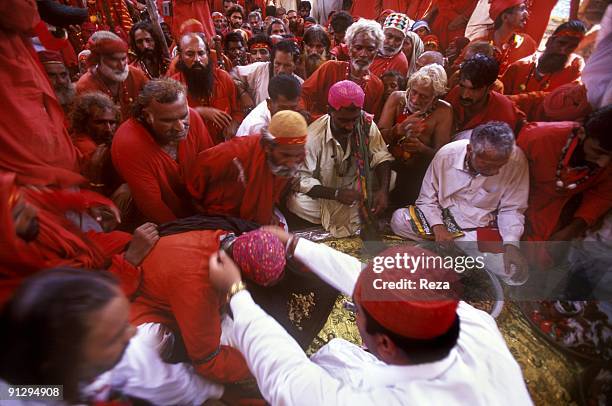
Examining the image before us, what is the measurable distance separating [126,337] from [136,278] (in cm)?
19

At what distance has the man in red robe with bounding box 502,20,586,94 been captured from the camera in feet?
3.04

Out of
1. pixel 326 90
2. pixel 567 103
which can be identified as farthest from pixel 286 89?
pixel 567 103

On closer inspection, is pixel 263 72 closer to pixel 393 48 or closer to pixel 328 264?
pixel 393 48

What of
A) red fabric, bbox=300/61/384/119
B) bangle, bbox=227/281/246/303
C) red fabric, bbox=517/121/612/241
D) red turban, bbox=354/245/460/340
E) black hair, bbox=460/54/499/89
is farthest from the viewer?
red fabric, bbox=300/61/384/119

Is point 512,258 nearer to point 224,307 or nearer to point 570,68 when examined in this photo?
point 570,68

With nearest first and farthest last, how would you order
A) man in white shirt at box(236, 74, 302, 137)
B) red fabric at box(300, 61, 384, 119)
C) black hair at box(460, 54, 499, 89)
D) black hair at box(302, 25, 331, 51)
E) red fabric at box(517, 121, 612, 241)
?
red fabric at box(517, 121, 612, 241) → black hair at box(460, 54, 499, 89) → man in white shirt at box(236, 74, 302, 137) → red fabric at box(300, 61, 384, 119) → black hair at box(302, 25, 331, 51)

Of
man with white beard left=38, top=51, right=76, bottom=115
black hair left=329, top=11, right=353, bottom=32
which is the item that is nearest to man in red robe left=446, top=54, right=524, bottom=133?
man with white beard left=38, top=51, right=76, bottom=115

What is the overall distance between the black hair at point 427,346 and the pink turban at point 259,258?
0.29 m

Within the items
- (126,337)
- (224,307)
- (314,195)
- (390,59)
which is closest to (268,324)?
(224,307)

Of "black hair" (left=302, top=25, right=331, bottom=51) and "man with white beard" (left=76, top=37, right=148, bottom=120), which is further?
"black hair" (left=302, top=25, right=331, bottom=51)

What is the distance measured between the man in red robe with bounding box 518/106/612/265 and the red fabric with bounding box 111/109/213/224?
1.08m

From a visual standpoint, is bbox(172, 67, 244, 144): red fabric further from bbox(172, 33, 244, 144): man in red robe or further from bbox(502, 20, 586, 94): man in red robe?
bbox(502, 20, 586, 94): man in red robe

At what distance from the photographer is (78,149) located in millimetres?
723

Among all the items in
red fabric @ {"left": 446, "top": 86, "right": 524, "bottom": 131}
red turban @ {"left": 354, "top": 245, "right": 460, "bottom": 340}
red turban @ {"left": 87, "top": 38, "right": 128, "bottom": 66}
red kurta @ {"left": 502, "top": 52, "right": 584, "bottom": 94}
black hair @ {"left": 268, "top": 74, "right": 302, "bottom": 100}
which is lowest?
red turban @ {"left": 354, "top": 245, "right": 460, "bottom": 340}
